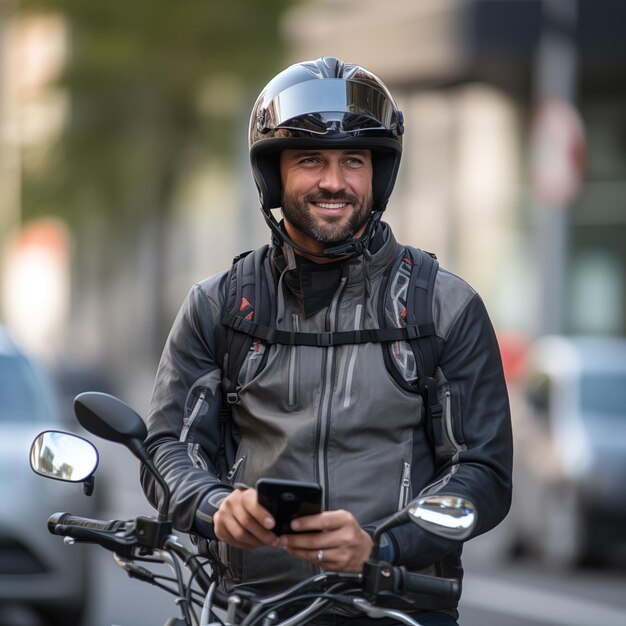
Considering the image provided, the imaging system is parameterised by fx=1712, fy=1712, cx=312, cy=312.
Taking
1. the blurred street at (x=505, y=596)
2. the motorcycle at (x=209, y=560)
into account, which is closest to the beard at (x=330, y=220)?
the motorcycle at (x=209, y=560)

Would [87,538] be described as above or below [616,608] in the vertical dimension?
above

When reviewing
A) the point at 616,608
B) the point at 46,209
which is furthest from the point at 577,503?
the point at 46,209

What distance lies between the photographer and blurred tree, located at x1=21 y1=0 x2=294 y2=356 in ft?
95.2

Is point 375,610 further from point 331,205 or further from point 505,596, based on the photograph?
point 505,596

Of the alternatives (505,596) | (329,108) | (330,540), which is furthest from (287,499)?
(505,596)

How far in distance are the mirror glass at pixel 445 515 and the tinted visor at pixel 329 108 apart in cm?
87

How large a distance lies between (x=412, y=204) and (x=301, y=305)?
79.7 ft

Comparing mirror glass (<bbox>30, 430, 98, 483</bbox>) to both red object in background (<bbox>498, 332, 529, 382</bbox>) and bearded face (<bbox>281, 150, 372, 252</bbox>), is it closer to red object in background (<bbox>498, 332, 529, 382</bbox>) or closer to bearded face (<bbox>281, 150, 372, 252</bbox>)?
bearded face (<bbox>281, 150, 372, 252</bbox>)

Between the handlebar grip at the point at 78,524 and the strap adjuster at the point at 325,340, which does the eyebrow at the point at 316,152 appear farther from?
the handlebar grip at the point at 78,524

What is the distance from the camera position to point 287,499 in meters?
2.85

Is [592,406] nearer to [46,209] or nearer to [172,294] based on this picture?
[46,209]

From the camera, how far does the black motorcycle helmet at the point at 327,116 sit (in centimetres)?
340

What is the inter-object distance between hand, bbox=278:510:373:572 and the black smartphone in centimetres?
2

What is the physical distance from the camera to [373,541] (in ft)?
9.84
